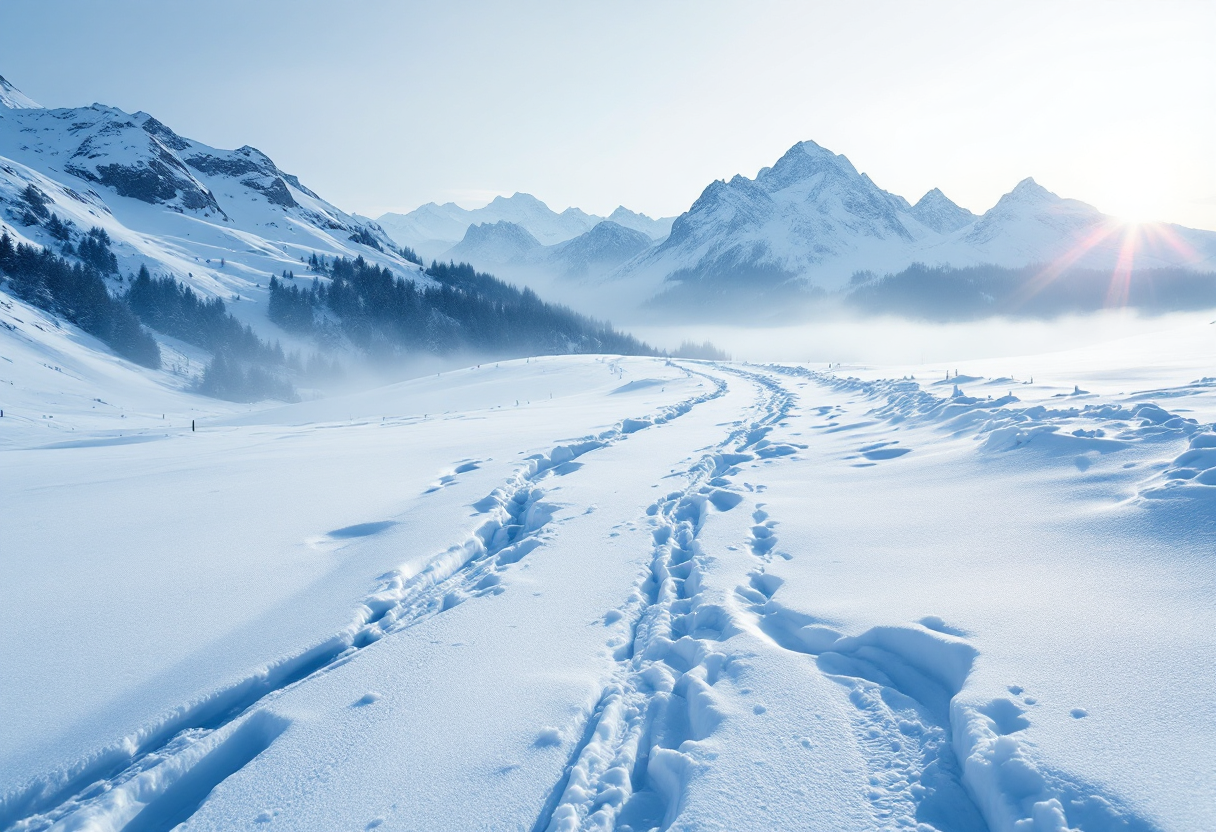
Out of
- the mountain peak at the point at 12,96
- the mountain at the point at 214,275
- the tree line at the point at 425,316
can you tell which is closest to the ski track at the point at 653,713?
the mountain at the point at 214,275

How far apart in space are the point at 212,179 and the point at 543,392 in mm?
173590

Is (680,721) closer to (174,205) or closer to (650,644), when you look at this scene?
(650,644)

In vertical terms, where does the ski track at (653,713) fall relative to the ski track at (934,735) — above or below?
below

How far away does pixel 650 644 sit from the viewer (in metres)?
4.82

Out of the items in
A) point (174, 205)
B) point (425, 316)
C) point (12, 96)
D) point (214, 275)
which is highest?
point (12, 96)

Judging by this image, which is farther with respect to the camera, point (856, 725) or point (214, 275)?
point (214, 275)

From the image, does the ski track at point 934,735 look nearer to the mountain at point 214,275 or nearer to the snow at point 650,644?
the snow at point 650,644

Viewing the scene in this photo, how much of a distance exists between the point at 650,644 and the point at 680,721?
904 mm

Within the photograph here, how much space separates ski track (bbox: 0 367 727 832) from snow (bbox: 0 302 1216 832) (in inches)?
0.7

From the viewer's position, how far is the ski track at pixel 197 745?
3373 mm

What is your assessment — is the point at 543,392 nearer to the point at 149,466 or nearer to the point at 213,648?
the point at 149,466

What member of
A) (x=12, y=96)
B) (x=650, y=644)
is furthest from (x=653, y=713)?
(x=12, y=96)

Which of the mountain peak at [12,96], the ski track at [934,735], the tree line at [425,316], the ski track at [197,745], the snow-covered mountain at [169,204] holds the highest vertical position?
the mountain peak at [12,96]

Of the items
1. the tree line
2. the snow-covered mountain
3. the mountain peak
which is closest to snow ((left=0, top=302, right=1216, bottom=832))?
the snow-covered mountain
